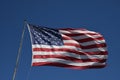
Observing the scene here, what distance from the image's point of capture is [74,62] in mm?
28031

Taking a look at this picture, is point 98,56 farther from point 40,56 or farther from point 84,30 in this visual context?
point 40,56

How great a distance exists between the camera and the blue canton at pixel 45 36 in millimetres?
27519

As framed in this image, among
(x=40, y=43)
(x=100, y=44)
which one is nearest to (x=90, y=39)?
(x=100, y=44)

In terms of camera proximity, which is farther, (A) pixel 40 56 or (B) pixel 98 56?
(B) pixel 98 56

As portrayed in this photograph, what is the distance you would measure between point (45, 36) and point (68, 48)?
1.76 meters

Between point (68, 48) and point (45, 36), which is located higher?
point (45, 36)

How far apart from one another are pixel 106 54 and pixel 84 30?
2.24 meters

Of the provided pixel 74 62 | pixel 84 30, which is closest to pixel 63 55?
pixel 74 62

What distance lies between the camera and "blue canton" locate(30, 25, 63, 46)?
27.5 meters

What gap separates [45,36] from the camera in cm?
2797

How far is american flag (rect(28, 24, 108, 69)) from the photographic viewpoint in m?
27.1

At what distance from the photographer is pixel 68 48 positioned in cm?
2845

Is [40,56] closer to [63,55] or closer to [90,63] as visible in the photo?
[63,55]

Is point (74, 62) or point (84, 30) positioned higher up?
point (84, 30)
